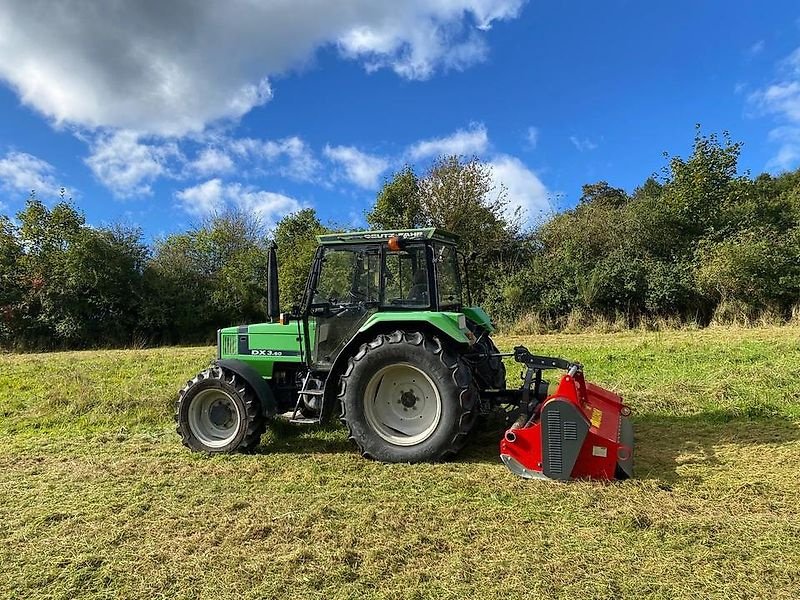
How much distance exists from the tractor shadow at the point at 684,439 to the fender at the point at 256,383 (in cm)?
178

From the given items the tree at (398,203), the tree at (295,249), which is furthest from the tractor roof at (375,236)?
the tree at (398,203)

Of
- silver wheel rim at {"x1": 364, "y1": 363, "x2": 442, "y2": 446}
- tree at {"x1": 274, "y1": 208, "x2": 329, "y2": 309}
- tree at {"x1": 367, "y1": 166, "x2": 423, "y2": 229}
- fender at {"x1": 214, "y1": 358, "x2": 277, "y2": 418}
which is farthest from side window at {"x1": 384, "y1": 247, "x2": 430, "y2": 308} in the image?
tree at {"x1": 367, "y1": 166, "x2": 423, "y2": 229}

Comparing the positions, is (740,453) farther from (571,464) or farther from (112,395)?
(112,395)

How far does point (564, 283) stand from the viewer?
16359mm

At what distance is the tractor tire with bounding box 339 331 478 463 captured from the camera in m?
4.53

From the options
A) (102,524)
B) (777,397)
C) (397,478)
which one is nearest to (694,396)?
(777,397)

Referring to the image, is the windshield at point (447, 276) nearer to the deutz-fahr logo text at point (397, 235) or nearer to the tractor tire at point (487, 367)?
the deutz-fahr logo text at point (397, 235)

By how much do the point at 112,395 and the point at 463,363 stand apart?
16.2 feet

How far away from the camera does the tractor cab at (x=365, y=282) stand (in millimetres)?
5035

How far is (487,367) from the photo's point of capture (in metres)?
5.32

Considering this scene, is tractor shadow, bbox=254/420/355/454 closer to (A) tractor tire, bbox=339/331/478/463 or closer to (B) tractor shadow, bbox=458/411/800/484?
(A) tractor tire, bbox=339/331/478/463

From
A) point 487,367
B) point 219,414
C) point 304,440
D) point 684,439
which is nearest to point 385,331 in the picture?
point 487,367

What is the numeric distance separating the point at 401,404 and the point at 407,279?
1.11 meters

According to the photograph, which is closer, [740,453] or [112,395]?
[740,453]
